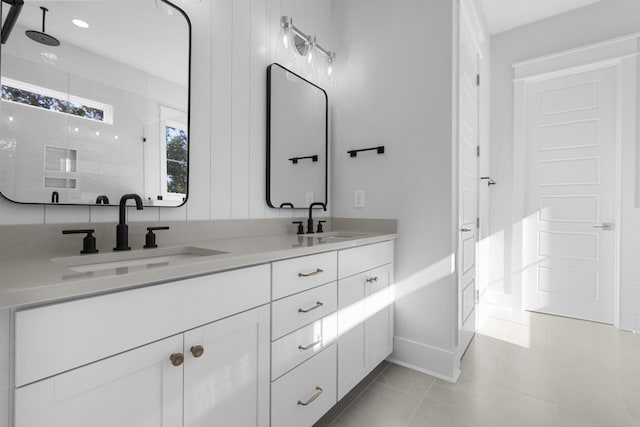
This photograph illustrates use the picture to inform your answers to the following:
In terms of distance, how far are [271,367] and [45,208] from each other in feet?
3.16

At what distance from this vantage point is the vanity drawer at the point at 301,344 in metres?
1.13

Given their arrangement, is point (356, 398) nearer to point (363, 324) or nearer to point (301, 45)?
point (363, 324)

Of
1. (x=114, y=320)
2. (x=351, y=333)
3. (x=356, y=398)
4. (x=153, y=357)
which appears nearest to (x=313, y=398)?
(x=351, y=333)

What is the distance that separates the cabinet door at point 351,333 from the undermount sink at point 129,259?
2.35ft

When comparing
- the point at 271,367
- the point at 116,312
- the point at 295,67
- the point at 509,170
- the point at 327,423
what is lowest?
the point at 327,423

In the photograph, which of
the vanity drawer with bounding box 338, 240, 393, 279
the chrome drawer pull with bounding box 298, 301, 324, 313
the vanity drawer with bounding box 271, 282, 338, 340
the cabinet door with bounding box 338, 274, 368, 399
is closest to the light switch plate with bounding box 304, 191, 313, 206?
the vanity drawer with bounding box 338, 240, 393, 279

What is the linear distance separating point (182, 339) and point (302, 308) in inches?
20.3

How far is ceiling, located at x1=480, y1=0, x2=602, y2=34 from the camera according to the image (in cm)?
278

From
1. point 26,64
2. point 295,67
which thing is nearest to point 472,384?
point 295,67

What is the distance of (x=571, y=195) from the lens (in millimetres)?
2908

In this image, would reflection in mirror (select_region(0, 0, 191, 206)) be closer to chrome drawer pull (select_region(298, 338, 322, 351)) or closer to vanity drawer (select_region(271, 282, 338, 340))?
vanity drawer (select_region(271, 282, 338, 340))

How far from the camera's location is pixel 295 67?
6.69 ft

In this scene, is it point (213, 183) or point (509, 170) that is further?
point (509, 170)

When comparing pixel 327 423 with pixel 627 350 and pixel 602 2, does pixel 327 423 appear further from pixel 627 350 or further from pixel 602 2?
pixel 602 2
